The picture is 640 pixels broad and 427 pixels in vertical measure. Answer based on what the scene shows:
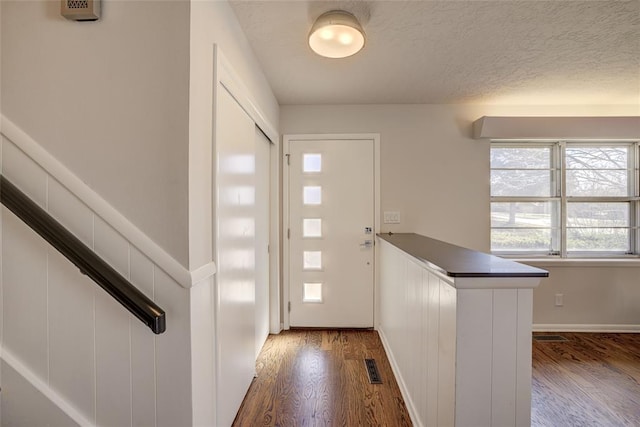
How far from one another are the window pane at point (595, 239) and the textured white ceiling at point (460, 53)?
1.31 meters

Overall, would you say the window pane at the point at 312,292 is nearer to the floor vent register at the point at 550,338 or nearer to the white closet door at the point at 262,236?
the white closet door at the point at 262,236

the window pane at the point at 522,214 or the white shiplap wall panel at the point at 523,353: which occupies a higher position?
the window pane at the point at 522,214

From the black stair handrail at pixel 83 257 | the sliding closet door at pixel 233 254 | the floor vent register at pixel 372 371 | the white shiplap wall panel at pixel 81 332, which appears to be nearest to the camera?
the black stair handrail at pixel 83 257

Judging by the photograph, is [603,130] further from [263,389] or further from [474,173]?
[263,389]

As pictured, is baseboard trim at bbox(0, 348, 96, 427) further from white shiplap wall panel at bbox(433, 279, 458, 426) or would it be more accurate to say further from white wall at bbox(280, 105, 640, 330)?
white wall at bbox(280, 105, 640, 330)

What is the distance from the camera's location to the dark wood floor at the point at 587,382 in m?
1.70

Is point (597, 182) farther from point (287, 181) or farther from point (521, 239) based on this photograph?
point (287, 181)

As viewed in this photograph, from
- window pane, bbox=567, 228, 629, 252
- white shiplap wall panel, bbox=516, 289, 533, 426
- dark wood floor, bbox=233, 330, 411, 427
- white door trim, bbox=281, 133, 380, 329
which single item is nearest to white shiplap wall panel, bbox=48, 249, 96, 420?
dark wood floor, bbox=233, 330, 411, 427

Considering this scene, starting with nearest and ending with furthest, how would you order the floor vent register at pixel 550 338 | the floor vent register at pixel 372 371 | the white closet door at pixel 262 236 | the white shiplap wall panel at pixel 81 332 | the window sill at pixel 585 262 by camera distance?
1. the white shiplap wall panel at pixel 81 332
2. the floor vent register at pixel 372 371
3. the white closet door at pixel 262 236
4. the floor vent register at pixel 550 338
5. the window sill at pixel 585 262

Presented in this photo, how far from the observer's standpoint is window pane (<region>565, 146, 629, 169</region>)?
118 inches

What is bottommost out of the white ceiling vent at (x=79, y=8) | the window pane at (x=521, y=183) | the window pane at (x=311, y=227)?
the window pane at (x=311, y=227)

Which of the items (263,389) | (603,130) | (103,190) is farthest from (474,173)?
(103,190)

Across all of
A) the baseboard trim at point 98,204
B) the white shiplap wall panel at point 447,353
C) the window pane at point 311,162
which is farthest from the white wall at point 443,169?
the baseboard trim at point 98,204

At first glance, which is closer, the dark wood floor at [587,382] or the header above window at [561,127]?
the dark wood floor at [587,382]
